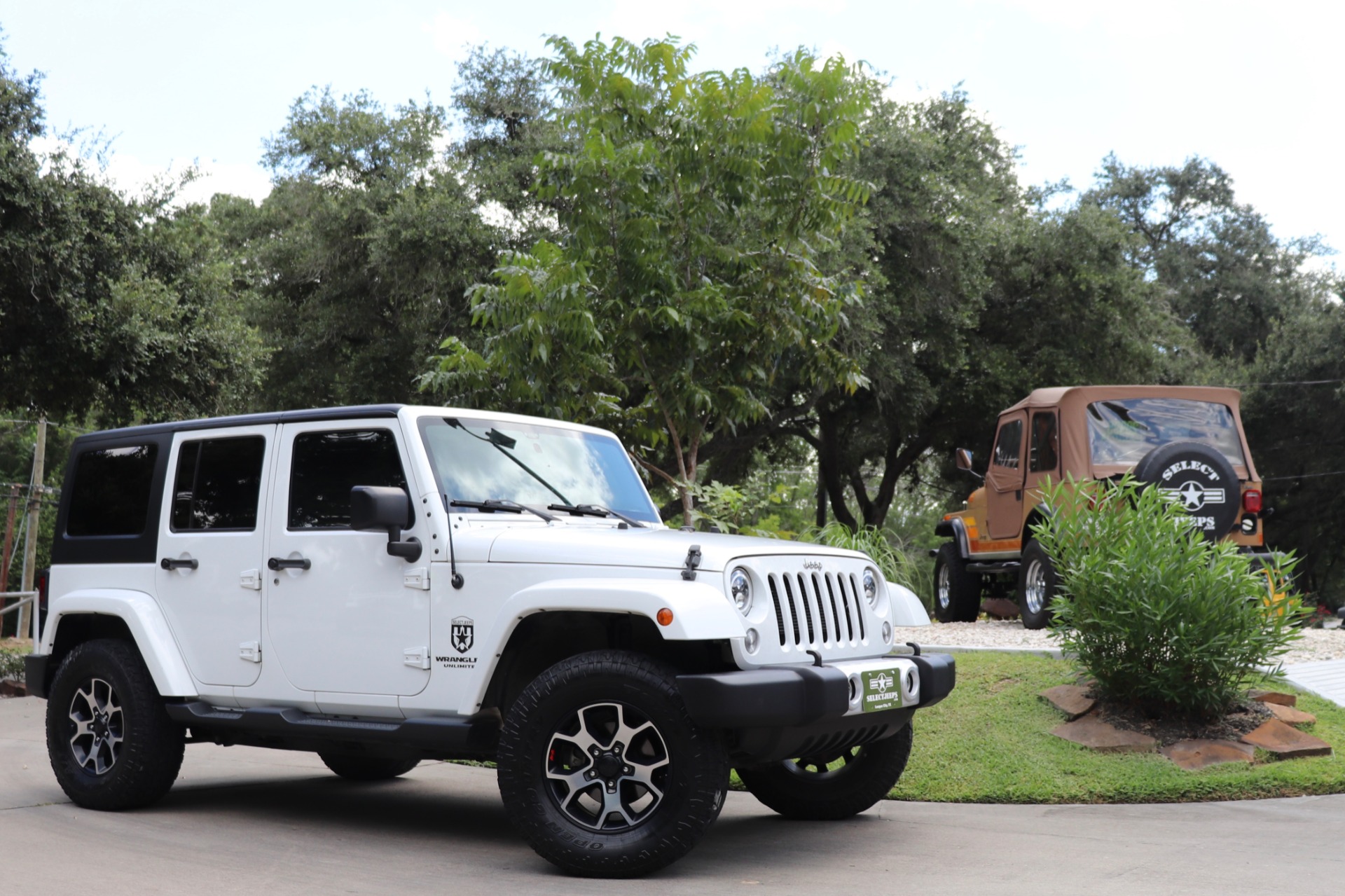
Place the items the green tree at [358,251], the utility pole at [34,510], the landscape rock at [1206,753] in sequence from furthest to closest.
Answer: the utility pole at [34,510]
the green tree at [358,251]
the landscape rock at [1206,753]

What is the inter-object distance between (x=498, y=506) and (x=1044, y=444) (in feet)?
29.6

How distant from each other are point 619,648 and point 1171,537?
3923 millimetres

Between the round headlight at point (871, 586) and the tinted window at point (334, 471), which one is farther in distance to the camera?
the round headlight at point (871, 586)

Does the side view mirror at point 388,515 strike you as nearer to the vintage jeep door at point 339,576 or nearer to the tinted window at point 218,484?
the vintage jeep door at point 339,576

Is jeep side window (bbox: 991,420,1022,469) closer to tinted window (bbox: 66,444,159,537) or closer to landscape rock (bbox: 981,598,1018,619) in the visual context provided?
landscape rock (bbox: 981,598,1018,619)

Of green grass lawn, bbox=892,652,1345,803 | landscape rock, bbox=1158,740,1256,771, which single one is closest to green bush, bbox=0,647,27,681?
green grass lawn, bbox=892,652,1345,803

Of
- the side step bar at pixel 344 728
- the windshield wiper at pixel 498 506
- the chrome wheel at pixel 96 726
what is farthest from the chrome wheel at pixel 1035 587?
the chrome wheel at pixel 96 726

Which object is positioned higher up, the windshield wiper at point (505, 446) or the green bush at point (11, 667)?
the windshield wiper at point (505, 446)

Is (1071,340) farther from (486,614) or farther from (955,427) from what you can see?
(486,614)

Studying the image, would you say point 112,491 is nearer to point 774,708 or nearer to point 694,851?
point 694,851

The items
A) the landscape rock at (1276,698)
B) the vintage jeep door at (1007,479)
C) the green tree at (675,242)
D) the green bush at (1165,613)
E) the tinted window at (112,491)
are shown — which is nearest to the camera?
the tinted window at (112,491)

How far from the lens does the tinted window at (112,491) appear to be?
6.97 m

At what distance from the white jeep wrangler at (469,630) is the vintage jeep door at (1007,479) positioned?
319 inches

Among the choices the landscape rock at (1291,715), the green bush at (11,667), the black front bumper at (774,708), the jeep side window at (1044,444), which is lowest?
the green bush at (11,667)
